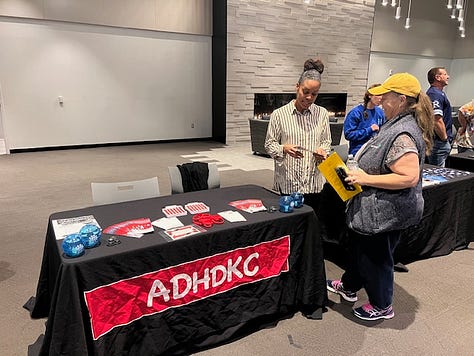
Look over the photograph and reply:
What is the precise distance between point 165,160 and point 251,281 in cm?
511

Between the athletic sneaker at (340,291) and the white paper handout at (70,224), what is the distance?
160 centimetres

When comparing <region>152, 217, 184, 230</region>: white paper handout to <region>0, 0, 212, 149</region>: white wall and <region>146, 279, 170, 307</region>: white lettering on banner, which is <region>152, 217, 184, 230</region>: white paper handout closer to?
<region>146, 279, 170, 307</region>: white lettering on banner

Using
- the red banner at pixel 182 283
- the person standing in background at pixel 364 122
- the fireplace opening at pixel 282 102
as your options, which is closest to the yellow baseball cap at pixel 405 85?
the red banner at pixel 182 283

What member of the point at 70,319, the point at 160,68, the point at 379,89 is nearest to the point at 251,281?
the point at 70,319

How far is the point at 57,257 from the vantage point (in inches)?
62.5

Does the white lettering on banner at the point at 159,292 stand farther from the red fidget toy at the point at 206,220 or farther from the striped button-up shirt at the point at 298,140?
the striped button-up shirt at the point at 298,140

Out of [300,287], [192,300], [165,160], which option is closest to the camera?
[192,300]

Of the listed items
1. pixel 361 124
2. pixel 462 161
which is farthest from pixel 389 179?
pixel 462 161

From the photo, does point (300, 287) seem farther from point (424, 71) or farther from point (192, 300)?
point (424, 71)

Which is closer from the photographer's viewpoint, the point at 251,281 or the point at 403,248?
the point at 251,281

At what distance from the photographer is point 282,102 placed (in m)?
9.58

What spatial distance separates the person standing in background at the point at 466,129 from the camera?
152 inches

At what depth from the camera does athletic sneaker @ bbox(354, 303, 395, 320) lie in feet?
7.13

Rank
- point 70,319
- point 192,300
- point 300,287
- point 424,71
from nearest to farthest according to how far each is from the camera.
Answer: point 70,319 → point 192,300 → point 300,287 → point 424,71
